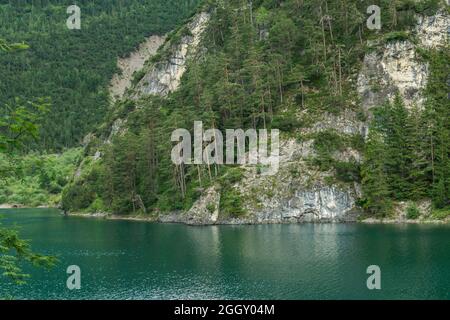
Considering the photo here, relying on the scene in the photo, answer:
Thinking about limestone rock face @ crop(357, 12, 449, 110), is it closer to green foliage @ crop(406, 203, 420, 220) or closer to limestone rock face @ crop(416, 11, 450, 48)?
limestone rock face @ crop(416, 11, 450, 48)

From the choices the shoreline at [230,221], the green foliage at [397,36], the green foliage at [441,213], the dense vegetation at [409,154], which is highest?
the green foliage at [397,36]

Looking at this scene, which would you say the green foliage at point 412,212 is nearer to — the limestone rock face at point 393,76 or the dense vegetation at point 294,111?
the dense vegetation at point 294,111

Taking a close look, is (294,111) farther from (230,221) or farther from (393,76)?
(230,221)

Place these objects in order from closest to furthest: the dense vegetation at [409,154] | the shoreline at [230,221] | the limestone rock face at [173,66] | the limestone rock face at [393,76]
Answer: the shoreline at [230,221] → the dense vegetation at [409,154] → the limestone rock face at [393,76] → the limestone rock face at [173,66]

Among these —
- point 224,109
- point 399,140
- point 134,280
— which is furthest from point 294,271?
point 224,109

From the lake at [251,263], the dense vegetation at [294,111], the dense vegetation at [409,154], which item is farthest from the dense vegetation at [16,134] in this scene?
the dense vegetation at [409,154]

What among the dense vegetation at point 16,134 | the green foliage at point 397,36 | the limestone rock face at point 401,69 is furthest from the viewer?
the green foliage at point 397,36
